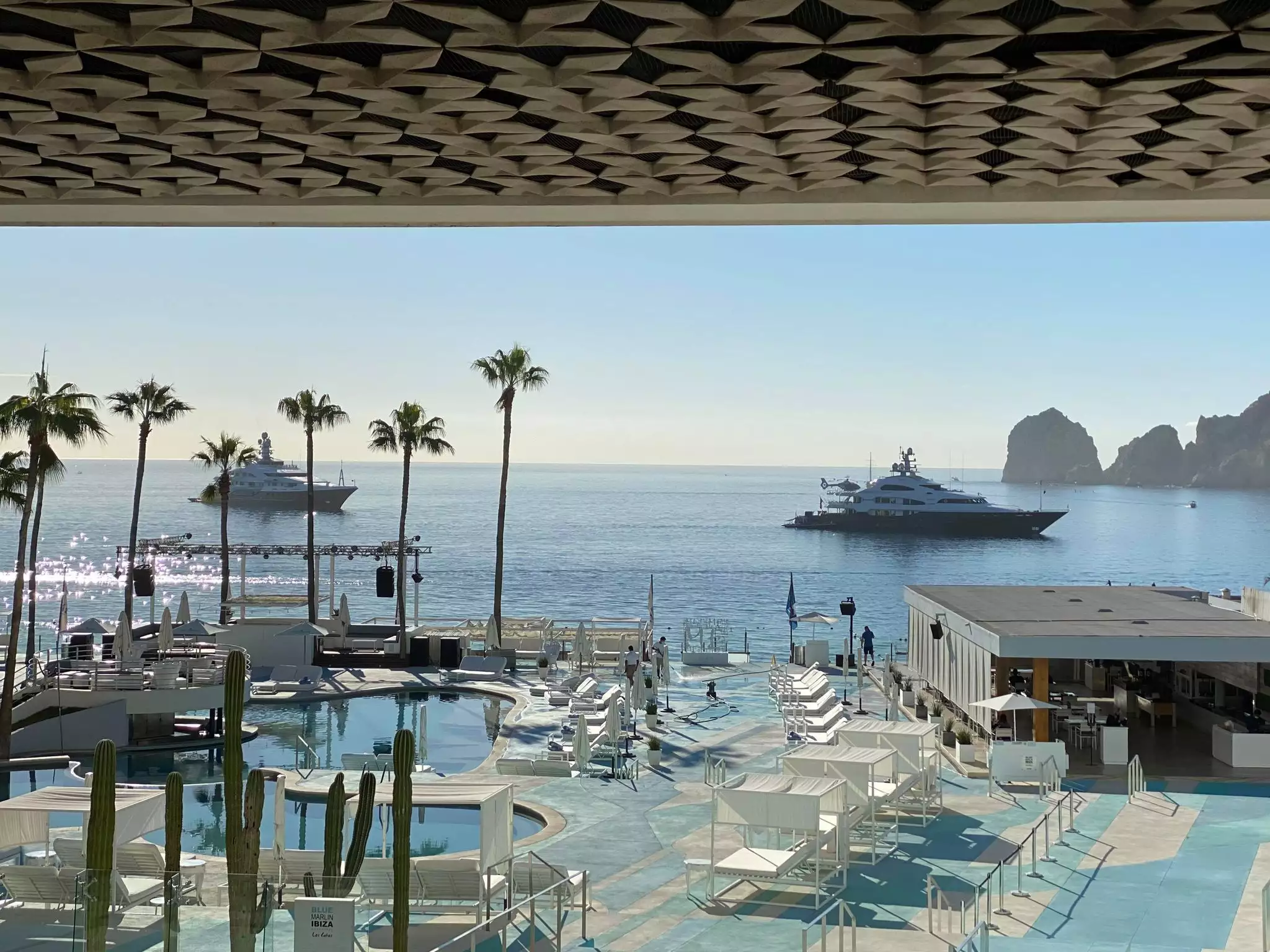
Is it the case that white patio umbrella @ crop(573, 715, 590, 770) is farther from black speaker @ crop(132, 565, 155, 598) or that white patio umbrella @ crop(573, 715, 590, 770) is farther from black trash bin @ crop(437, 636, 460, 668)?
black speaker @ crop(132, 565, 155, 598)

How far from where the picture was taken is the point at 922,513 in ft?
395

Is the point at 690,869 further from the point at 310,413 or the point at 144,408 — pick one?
the point at 310,413

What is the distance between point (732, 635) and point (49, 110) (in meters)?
54.6

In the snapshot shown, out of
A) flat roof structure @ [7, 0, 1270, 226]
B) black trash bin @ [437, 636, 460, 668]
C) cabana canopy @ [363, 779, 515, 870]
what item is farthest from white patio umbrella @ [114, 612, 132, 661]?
flat roof structure @ [7, 0, 1270, 226]

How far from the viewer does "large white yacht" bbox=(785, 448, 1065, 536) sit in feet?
394

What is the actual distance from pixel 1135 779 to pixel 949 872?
5.06 m

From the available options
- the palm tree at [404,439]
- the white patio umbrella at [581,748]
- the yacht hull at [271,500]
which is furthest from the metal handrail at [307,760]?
the yacht hull at [271,500]

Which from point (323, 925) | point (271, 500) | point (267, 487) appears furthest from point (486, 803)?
point (271, 500)

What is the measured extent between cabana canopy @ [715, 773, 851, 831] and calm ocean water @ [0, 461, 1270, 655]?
128ft

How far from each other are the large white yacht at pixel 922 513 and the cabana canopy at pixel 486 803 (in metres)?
112

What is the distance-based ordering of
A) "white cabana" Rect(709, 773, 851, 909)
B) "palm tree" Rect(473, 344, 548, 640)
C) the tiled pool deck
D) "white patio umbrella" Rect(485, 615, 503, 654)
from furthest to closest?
"palm tree" Rect(473, 344, 548, 640) → "white patio umbrella" Rect(485, 615, 503, 654) → "white cabana" Rect(709, 773, 851, 909) → the tiled pool deck

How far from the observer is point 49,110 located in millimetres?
6734

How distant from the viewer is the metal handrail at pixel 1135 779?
15906 mm

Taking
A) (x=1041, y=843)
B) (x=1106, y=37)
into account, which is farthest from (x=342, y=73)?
(x=1041, y=843)
